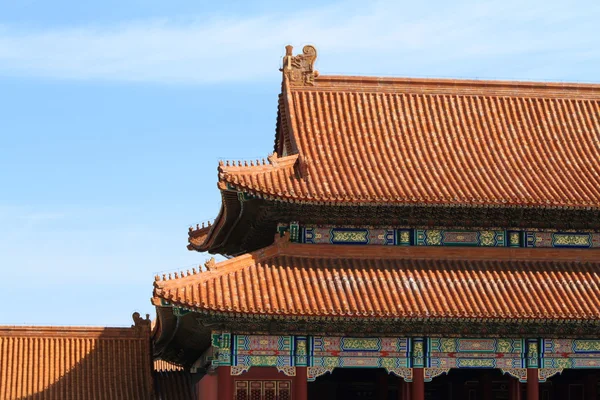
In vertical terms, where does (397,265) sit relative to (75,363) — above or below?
above

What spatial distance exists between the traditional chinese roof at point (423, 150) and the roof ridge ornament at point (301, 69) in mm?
34

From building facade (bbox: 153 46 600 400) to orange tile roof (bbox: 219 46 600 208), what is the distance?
7 cm

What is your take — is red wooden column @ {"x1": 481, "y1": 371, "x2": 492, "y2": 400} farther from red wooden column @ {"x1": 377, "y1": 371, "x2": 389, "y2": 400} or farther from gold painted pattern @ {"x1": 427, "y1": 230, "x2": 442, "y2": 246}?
gold painted pattern @ {"x1": 427, "y1": 230, "x2": 442, "y2": 246}

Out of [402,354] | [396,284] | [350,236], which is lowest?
[402,354]

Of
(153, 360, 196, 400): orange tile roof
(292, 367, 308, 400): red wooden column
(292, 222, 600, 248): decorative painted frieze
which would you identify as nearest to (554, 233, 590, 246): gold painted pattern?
(292, 222, 600, 248): decorative painted frieze

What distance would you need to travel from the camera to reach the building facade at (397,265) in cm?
3938

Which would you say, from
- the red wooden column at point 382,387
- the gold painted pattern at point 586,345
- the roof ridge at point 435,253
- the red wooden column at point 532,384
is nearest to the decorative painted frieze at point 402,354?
the gold painted pattern at point 586,345

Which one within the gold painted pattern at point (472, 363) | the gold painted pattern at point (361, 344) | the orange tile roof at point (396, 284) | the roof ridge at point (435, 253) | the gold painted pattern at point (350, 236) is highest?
the gold painted pattern at point (350, 236)

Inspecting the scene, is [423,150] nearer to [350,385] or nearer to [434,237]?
[434,237]

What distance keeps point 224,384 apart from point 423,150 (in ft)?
35.5

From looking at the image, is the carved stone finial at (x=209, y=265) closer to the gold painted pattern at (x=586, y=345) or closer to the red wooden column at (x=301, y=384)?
the red wooden column at (x=301, y=384)

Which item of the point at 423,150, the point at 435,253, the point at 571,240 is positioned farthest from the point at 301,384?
the point at 571,240

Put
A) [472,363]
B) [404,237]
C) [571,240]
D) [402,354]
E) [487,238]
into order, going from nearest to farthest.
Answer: [402,354]
[472,363]
[404,237]
[487,238]
[571,240]

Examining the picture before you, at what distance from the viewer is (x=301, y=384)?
130 ft
